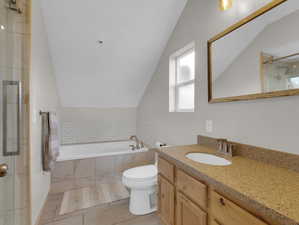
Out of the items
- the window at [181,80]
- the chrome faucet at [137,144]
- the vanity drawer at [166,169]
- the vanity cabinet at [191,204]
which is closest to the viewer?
the vanity cabinet at [191,204]

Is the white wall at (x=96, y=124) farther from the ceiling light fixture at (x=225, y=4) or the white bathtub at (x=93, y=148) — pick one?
the ceiling light fixture at (x=225, y=4)

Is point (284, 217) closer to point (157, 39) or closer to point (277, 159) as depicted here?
point (277, 159)

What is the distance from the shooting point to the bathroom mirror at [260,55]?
0.97 meters

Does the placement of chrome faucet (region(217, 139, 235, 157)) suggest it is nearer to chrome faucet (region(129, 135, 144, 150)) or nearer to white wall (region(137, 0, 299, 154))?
white wall (region(137, 0, 299, 154))

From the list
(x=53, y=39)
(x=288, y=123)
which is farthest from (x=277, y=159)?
(x=53, y=39)

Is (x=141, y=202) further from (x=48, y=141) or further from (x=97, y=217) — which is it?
(x=48, y=141)

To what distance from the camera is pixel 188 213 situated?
3.40 feet

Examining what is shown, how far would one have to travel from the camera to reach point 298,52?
3.10 ft

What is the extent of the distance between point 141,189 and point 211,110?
1252 mm

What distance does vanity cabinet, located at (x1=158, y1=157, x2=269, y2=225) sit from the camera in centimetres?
71

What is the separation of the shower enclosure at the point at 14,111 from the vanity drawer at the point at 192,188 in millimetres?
1244

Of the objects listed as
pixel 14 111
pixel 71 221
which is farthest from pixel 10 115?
pixel 71 221

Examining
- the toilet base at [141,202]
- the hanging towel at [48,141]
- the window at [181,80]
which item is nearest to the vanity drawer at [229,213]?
the toilet base at [141,202]

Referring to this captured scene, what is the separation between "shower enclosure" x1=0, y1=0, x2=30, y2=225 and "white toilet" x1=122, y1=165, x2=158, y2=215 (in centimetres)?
96
